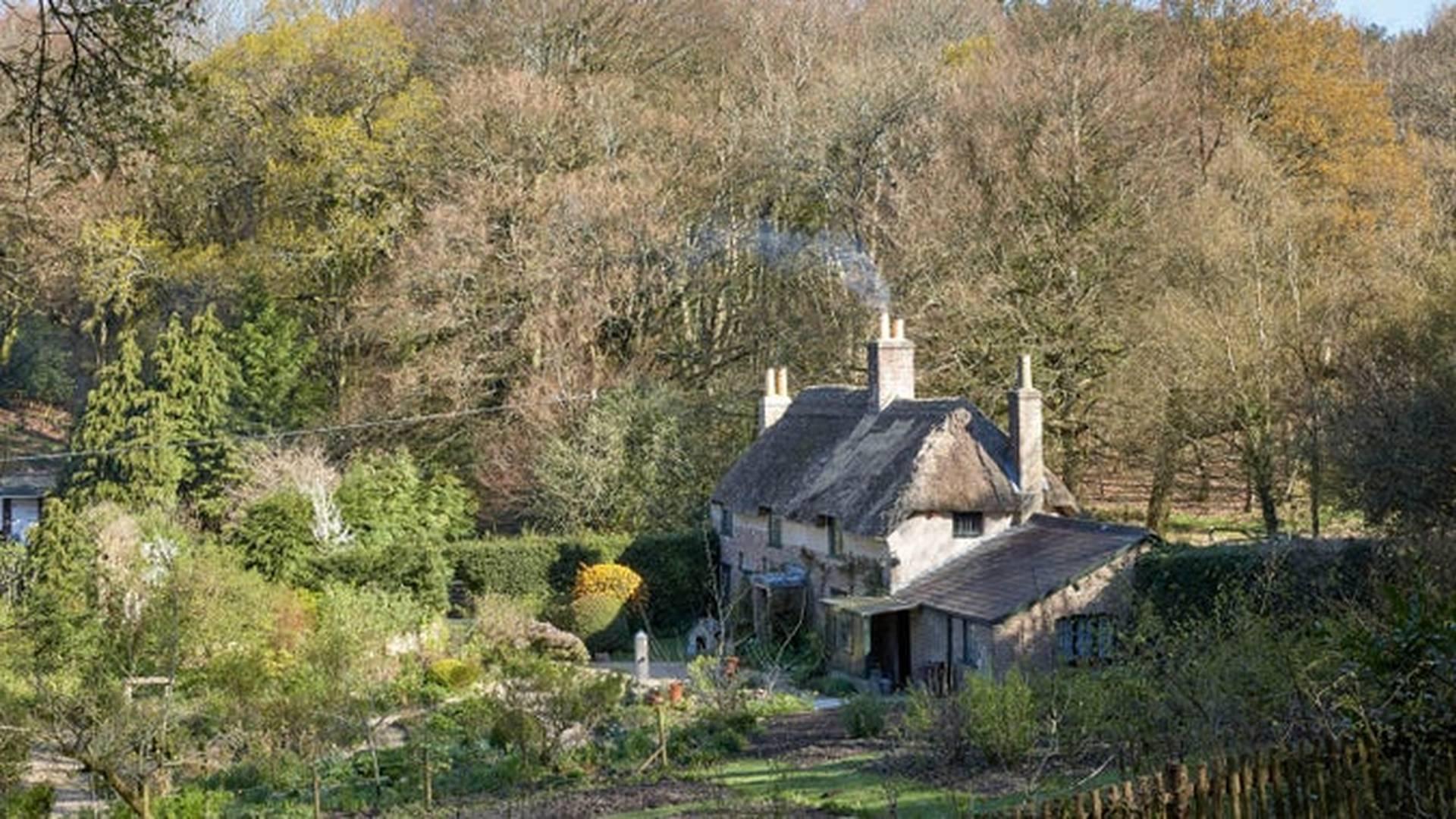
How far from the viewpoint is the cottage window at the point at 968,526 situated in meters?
28.5

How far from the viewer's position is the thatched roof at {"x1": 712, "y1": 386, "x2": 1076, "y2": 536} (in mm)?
28406

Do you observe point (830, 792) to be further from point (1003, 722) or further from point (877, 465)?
point (877, 465)

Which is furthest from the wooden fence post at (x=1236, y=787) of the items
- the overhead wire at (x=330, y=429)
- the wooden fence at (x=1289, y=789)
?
the overhead wire at (x=330, y=429)

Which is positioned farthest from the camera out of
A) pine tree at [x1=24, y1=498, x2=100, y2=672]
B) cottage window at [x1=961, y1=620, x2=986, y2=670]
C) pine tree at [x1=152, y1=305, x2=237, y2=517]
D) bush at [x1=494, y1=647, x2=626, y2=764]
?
pine tree at [x1=152, y1=305, x2=237, y2=517]

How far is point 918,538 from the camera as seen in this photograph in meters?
28.4

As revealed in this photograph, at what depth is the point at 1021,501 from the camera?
2848 centimetres

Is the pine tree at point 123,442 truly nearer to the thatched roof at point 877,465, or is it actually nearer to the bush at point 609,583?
the bush at point 609,583

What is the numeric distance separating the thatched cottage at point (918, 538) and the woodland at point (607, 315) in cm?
164

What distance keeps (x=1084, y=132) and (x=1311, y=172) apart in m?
6.17

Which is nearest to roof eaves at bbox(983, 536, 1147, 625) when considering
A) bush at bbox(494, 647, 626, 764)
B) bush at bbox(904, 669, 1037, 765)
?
bush at bbox(494, 647, 626, 764)

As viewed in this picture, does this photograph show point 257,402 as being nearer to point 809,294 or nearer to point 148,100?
point 809,294

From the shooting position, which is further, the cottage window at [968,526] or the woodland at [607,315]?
the cottage window at [968,526]

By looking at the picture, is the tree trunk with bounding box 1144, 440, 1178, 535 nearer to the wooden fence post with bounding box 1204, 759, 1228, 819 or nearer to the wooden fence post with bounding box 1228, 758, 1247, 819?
the wooden fence post with bounding box 1228, 758, 1247, 819

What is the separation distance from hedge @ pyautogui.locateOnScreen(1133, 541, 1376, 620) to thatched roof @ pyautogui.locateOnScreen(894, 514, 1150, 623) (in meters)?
0.71
